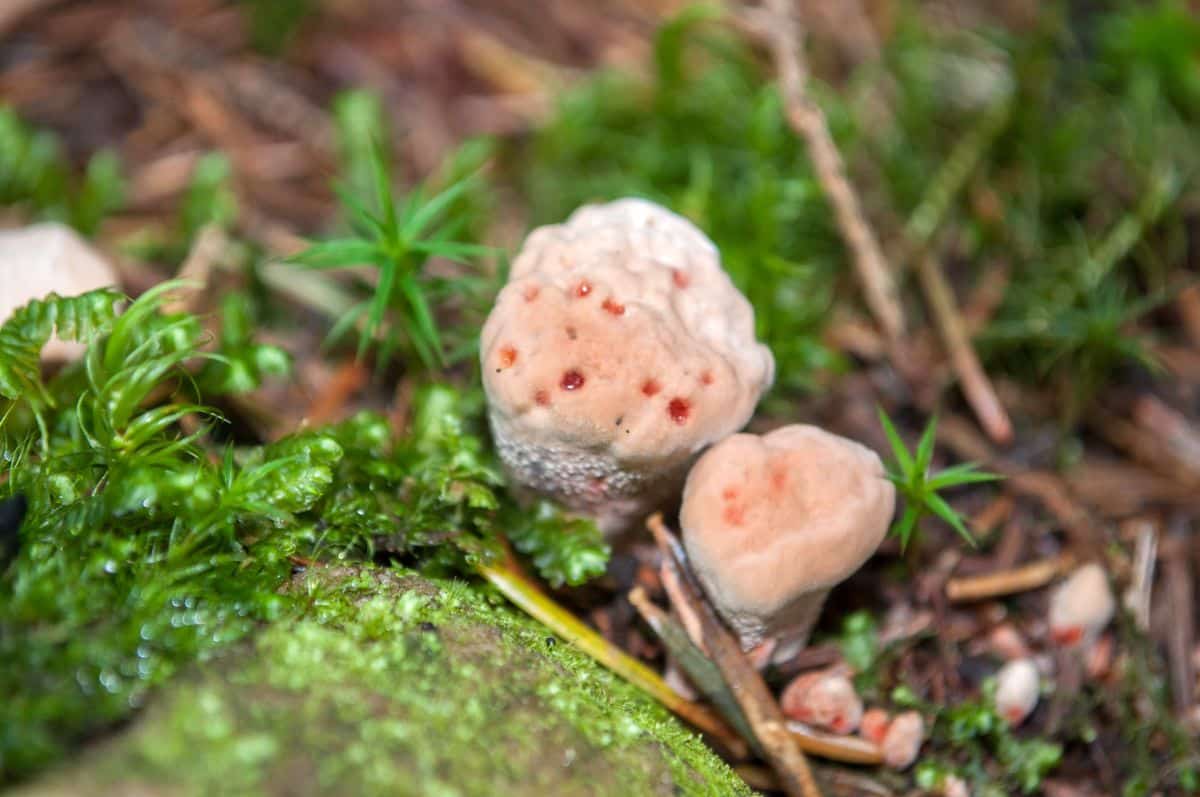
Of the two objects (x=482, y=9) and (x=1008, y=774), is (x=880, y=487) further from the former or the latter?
(x=482, y=9)

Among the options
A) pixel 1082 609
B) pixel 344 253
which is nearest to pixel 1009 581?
pixel 1082 609

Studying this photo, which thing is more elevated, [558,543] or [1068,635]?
[558,543]

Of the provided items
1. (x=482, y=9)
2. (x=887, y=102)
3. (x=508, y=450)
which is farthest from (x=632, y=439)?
(x=482, y=9)

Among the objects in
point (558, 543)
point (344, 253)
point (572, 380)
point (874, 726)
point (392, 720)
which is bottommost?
point (874, 726)

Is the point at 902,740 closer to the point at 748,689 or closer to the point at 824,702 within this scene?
the point at 824,702

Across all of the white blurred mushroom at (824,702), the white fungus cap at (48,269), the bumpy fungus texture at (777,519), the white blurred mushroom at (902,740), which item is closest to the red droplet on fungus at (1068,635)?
the white blurred mushroom at (902,740)
